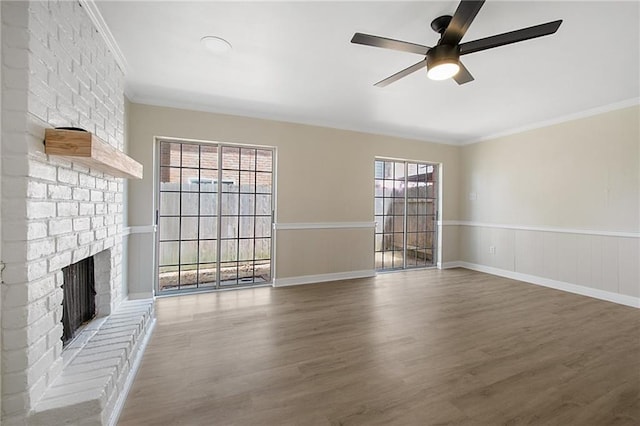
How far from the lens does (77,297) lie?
7.25 feet

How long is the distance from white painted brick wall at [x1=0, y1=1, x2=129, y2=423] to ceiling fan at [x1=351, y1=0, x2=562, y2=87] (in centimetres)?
179

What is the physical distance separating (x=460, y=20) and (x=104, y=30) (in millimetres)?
2610

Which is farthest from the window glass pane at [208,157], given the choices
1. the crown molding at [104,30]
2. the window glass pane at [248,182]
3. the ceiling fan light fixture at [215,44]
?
the ceiling fan light fixture at [215,44]

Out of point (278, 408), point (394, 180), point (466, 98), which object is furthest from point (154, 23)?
point (394, 180)

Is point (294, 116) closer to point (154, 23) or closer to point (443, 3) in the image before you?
point (154, 23)

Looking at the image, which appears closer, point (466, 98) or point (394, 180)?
point (466, 98)

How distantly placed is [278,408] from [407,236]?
14.5ft

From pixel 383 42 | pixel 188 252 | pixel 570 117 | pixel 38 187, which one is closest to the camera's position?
pixel 38 187

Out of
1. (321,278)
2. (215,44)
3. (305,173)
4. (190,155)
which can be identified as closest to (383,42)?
(215,44)

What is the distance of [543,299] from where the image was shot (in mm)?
3781

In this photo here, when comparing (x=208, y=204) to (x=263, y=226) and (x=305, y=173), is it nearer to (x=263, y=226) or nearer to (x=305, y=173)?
(x=263, y=226)

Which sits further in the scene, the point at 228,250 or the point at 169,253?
the point at 228,250

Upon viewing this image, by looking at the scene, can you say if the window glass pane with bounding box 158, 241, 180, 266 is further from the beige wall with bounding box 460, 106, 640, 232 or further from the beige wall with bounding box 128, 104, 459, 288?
the beige wall with bounding box 460, 106, 640, 232

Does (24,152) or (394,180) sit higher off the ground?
(394,180)
